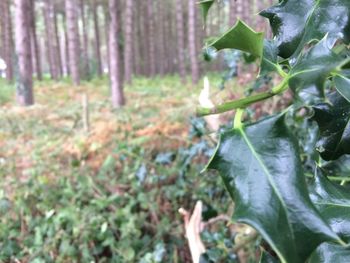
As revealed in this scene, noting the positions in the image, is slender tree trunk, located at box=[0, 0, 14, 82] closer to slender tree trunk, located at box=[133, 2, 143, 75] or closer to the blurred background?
slender tree trunk, located at box=[133, 2, 143, 75]

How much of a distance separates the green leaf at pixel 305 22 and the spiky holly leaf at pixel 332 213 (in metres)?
0.16

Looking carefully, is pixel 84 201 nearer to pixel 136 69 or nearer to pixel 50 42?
pixel 50 42

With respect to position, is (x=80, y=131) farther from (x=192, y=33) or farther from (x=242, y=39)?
(x=192, y=33)

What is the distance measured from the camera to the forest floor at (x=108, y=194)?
2.63 m

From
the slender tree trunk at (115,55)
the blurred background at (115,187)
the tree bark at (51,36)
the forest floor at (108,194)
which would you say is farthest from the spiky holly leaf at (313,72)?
the tree bark at (51,36)

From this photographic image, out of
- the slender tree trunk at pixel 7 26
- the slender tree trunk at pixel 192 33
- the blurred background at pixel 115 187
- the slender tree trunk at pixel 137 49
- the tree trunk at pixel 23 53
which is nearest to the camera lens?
the blurred background at pixel 115 187

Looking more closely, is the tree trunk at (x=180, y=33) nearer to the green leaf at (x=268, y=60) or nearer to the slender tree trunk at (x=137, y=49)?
the slender tree trunk at (x=137, y=49)

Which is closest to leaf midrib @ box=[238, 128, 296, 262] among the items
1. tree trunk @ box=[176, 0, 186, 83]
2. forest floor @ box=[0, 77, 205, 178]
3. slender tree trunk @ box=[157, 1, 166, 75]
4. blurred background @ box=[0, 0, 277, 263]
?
blurred background @ box=[0, 0, 277, 263]

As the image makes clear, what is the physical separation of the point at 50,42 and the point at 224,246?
43.3 feet

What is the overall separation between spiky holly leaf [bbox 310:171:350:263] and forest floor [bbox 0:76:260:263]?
4.03 ft

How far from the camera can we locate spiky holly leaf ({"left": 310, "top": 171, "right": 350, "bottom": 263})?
47 cm

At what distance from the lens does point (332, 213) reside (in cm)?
48

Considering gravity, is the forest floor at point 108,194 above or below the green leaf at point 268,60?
below

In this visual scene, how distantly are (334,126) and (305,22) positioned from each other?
13cm
